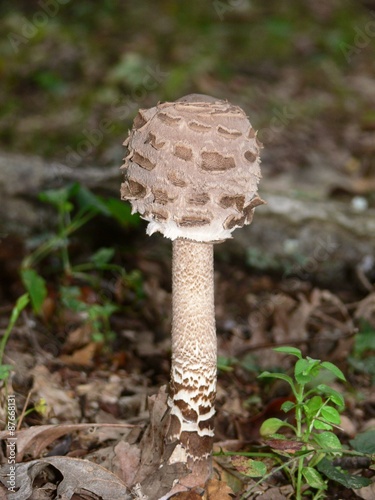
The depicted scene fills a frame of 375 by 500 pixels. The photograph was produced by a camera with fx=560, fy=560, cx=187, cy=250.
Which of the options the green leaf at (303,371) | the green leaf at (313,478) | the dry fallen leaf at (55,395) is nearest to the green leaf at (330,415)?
the green leaf at (303,371)

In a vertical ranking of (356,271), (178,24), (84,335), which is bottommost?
(84,335)

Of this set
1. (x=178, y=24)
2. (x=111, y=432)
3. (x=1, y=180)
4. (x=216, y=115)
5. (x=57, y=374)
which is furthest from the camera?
(x=178, y=24)

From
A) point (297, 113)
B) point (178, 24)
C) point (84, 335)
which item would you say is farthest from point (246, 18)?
point (84, 335)

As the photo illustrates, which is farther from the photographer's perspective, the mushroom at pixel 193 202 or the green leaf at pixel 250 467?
the green leaf at pixel 250 467

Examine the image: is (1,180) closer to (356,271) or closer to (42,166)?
(42,166)

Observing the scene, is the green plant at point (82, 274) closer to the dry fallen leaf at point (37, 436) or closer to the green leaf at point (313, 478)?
the dry fallen leaf at point (37, 436)

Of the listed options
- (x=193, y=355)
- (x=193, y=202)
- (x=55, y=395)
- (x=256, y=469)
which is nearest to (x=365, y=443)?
(x=256, y=469)

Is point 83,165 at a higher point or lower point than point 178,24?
lower
